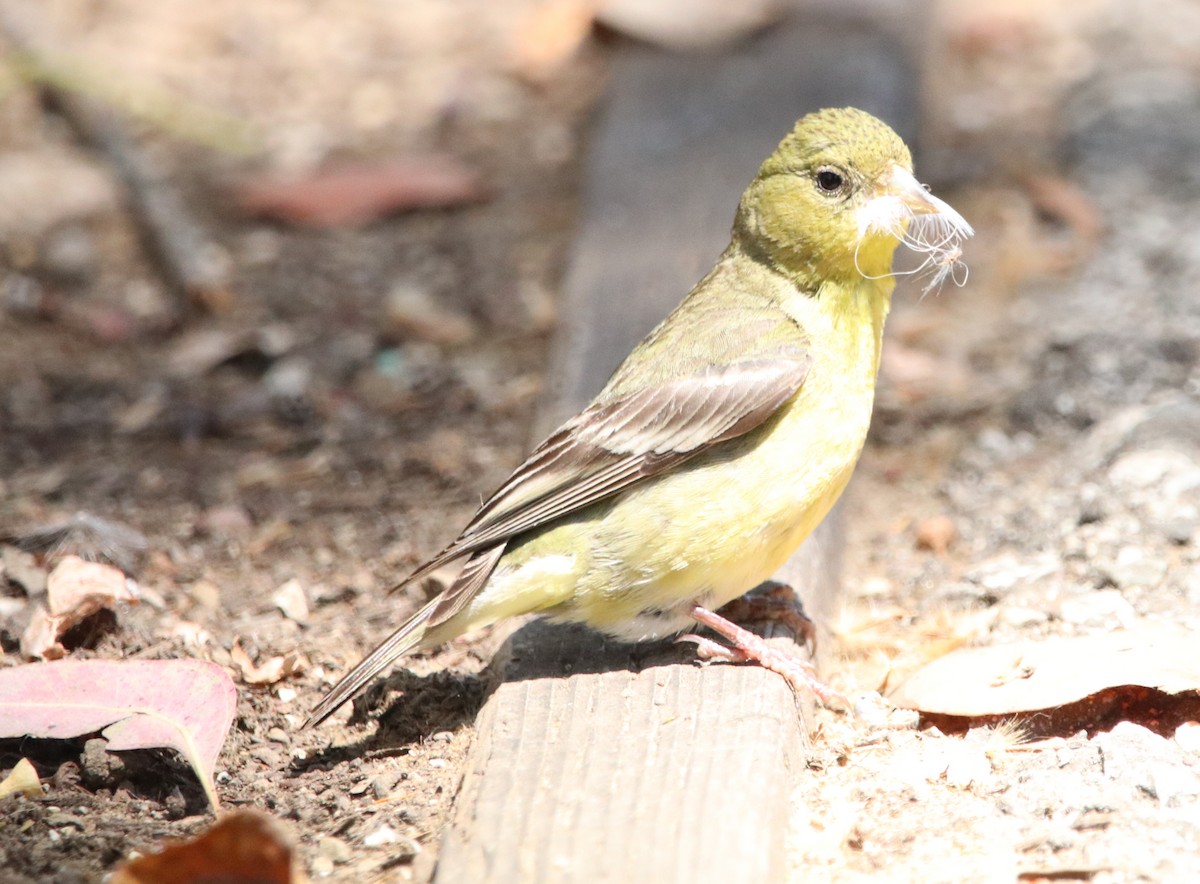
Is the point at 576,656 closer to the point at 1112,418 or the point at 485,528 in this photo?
the point at 485,528

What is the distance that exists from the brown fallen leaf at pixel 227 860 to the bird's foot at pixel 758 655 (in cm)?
124

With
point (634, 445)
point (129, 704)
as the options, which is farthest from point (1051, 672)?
point (129, 704)

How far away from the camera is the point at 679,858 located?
2.62m

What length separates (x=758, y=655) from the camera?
11.2 feet

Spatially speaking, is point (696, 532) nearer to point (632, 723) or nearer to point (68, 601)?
point (632, 723)

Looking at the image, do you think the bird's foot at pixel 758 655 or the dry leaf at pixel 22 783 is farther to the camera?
the bird's foot at pixel 758 655

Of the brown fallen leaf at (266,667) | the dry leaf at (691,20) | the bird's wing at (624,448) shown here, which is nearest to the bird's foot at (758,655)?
the bird's wing at (624,448)

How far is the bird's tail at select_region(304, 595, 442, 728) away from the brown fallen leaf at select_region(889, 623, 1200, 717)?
43.5 inches

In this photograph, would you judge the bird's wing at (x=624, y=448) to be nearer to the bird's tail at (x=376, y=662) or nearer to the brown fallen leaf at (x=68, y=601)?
the bird's tail at (x=376, y=662)

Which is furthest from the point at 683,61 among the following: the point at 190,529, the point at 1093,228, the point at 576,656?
the point at 576,656

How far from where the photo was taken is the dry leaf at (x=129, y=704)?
3.15m

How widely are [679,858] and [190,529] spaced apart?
2.36m

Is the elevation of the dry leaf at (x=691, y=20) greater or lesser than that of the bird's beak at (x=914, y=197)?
greater

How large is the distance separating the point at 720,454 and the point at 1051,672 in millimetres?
904
